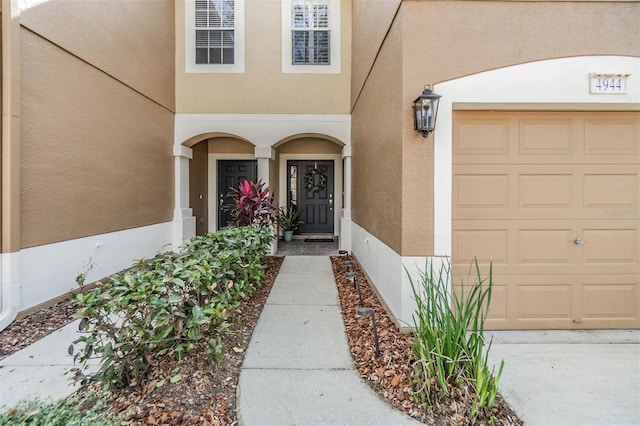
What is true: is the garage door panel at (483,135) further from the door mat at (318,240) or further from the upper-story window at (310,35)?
the door mat at (318,240)

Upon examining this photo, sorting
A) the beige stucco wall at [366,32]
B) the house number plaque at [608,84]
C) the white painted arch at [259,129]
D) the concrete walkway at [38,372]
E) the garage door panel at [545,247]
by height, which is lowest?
the concrete walkway at [38,372]

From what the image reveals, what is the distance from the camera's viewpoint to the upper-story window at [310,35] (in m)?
6.88

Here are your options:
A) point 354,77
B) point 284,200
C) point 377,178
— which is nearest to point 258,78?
point 354,77

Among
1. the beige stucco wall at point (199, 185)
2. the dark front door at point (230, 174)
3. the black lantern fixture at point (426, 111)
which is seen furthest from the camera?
the dark front door at point (230, 174)

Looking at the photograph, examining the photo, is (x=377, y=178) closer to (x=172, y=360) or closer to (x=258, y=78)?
(x=172, y=360)

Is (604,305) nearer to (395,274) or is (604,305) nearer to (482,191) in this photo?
(482,191)

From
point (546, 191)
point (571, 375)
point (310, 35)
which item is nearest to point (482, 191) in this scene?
point (546, 191)

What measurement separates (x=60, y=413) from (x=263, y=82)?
648cm

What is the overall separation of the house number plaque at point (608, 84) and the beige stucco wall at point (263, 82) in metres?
4.50

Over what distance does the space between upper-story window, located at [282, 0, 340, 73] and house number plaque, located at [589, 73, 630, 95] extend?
15.9 ft

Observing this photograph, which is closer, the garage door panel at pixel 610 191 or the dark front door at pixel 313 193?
the garage door panel at pixel 610 191

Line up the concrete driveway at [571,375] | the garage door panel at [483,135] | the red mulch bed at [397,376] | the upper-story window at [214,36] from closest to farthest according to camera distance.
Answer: the red mulch bed at [397,376], the concrete driveway at [571,375], the garage door panel at [483,135], the upper-story window at [214,36]

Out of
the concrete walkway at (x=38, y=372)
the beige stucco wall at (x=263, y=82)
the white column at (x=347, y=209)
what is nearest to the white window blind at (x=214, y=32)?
the beige stucco wall at (x=263, y=82)

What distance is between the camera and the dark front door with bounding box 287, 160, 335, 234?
8734mm
